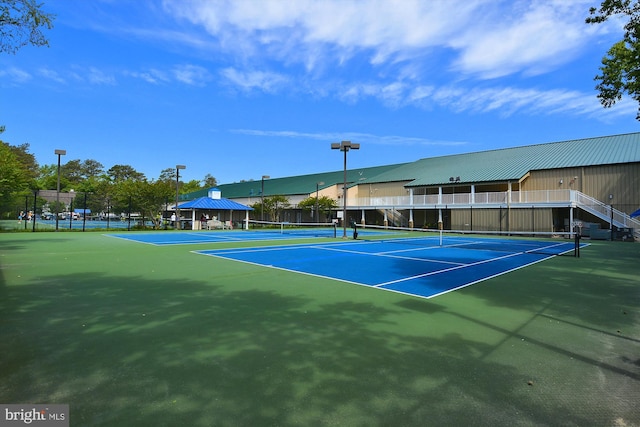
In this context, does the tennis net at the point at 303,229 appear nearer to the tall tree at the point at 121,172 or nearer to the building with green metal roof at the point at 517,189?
the building with green metal roof at the point at 517,189

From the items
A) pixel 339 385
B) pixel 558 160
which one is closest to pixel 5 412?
pixel 339 385

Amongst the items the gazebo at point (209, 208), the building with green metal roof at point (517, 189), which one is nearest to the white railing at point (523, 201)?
the building with green metal roof at point (517, 189)

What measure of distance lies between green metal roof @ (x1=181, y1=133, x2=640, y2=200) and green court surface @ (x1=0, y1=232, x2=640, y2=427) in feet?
104

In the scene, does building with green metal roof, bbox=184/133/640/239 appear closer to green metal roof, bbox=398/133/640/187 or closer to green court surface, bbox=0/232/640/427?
green metal roof, bbox=398/133/640/187

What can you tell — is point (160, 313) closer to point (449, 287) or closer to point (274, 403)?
point (274, 403)

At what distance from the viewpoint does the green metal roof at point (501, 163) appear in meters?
33.2

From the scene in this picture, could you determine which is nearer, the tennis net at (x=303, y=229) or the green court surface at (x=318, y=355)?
the green court surface at (x=318, y=355)

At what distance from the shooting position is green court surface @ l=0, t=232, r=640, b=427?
2916 millimetres

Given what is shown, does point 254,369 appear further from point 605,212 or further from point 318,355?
point 605,212

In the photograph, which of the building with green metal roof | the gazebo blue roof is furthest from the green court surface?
the gazebo blue roof

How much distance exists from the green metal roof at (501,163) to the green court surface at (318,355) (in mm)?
31666

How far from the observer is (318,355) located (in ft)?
13.3

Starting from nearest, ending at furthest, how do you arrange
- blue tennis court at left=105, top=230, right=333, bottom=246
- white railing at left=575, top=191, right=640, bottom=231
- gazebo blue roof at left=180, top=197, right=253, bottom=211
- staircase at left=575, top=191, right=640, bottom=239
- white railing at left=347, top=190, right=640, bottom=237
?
blue tennis court at left=105, top=230, right=333, bottom=246, staircase at left=575, top=191, right=640, bottom=239, white railing at left=575, top=191, right=640, bottom=231, white railing at left=347, top=190, right=640, bottom=237, gazebo blue roof at left=180, top=197, right=253, bottom=211

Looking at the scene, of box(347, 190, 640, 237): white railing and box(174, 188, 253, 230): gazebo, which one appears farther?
box(174, 188, 253, 230): gazebo
